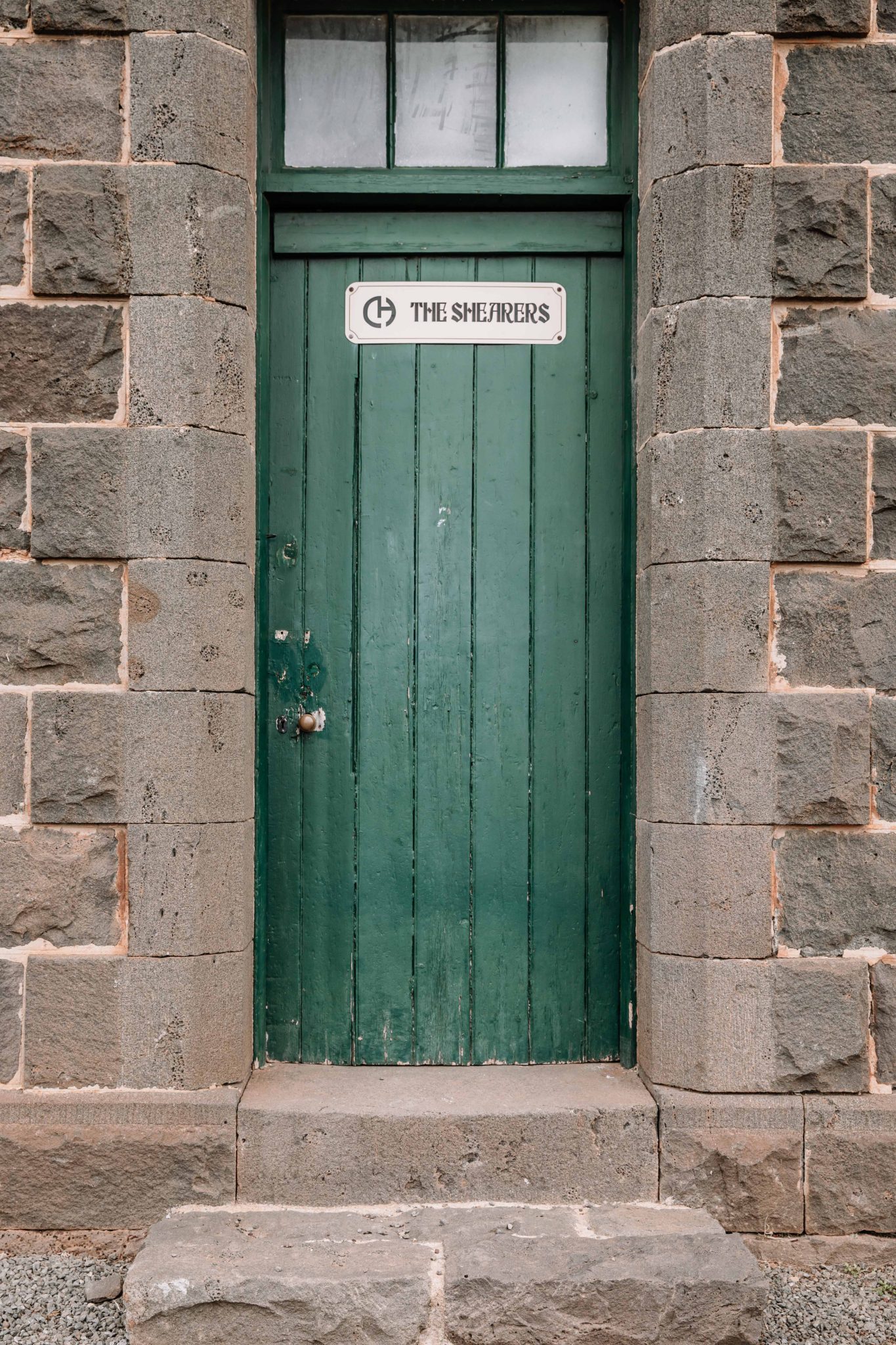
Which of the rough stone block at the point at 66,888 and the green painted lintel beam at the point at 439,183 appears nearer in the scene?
the rough stone block at the point at 66,888

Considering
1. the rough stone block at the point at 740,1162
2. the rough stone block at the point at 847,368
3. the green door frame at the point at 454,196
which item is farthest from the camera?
the green door frame at the point at 454,196

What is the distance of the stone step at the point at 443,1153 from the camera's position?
3098mm

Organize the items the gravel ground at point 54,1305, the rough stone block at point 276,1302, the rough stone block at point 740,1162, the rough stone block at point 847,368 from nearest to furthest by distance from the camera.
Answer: the rough stone block at point 276,1302
the gravel ground at point 54,1305
the rough stone block at point 740,1162
the rough stone block at point 847,368

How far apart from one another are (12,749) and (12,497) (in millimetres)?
756

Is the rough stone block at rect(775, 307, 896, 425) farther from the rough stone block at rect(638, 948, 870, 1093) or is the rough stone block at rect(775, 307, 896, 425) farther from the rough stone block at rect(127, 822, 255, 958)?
the rough stone block at rect(127, 822, 255, 958)

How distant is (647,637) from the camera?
10.7 feet

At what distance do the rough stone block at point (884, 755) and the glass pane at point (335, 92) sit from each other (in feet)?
7.81

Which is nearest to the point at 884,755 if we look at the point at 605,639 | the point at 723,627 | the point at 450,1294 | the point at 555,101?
the point at 723,627

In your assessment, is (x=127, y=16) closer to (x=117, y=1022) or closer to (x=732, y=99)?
(x=732, y=99)

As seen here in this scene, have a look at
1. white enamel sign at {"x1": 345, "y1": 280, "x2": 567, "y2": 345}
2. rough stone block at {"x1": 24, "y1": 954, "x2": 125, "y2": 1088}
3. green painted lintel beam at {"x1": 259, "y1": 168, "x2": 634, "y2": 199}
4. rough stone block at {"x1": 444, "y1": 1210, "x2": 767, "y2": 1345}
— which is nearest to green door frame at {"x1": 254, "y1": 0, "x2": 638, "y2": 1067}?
green painted lintel beam at {"x1": 259, "y1": 168, "x2": 634, "y2": 199}

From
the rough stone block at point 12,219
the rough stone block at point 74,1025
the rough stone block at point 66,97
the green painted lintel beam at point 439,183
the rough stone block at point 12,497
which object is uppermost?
the rough stone block at point 66,97

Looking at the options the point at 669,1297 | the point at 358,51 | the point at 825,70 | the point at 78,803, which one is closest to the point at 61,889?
the point at 78,803

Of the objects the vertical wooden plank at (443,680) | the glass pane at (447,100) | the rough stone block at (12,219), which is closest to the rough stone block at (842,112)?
the glass pane at (447,100)

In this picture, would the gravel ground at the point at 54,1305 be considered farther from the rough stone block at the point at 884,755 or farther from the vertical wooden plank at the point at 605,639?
the rough stone block at the point at 884,755
